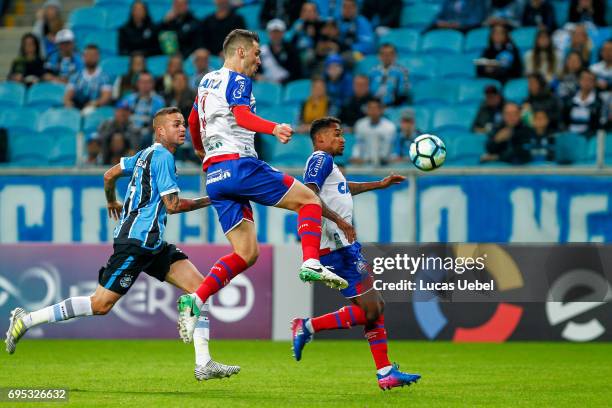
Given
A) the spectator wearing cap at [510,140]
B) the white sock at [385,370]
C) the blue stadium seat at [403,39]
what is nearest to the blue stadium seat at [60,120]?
the blue stadium seat at [403,39]

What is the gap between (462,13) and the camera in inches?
691

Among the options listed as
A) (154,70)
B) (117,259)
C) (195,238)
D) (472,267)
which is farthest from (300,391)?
(154,70)

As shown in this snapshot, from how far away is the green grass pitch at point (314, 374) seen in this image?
7859mm

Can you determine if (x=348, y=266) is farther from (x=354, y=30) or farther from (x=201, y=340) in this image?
(x=354, y=30)

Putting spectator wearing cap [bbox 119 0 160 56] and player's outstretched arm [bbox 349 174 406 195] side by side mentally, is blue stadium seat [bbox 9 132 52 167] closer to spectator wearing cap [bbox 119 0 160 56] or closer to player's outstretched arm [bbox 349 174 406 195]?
spectator wearing cap [bbox 119 0 160 56]

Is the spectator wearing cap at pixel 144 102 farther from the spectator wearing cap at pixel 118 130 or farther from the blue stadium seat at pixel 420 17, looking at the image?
the blue stadium seat at pixel 420 17

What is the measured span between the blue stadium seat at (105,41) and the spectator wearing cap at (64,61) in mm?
484

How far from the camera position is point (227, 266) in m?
8.37

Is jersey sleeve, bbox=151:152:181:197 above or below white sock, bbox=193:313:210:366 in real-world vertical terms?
above

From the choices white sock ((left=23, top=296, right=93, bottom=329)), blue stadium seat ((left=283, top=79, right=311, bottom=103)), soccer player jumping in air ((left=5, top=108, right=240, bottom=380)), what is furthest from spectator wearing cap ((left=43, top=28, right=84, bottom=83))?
white sock ((left=23, top=296, right=93, bottom=329))

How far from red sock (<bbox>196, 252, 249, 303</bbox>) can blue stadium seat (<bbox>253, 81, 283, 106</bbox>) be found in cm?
829

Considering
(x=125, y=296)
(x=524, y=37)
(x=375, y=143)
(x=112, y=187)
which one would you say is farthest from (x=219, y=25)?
(x=112, y=187)

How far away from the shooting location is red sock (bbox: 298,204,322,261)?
8273mm

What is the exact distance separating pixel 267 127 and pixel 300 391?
6.03ft
